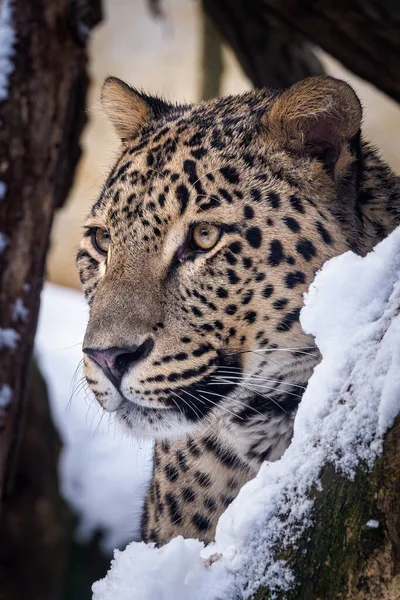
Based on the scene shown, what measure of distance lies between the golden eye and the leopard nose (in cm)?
45

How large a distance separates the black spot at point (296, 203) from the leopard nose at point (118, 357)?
729 millimetres

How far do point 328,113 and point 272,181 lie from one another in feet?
1.05

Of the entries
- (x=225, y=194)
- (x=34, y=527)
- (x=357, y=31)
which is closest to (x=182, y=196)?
(x=225, y=194)

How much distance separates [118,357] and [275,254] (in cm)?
68

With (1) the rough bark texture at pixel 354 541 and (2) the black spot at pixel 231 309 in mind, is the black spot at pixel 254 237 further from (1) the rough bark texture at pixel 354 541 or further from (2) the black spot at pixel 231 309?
(1) the rough bark texture at pixel 354 541

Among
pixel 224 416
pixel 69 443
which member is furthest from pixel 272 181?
pixel 69 443

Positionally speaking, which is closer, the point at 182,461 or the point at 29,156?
the point at 182,461

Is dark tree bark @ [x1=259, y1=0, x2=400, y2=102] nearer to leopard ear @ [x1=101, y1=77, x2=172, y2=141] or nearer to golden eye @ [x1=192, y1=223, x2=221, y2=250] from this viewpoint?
leopard ear @ [x1=101, y1=77, x2=172, y2=141]

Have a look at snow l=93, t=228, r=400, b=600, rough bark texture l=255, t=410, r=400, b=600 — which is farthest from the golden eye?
rough bark texture l=255, t=410, r=400, b=600

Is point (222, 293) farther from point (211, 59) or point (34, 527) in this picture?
point (211, 59)

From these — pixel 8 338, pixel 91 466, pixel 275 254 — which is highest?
pixel 275 254

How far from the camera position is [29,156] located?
5.16 m

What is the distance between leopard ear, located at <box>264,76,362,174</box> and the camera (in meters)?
3.27

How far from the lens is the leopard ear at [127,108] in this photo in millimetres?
4145
